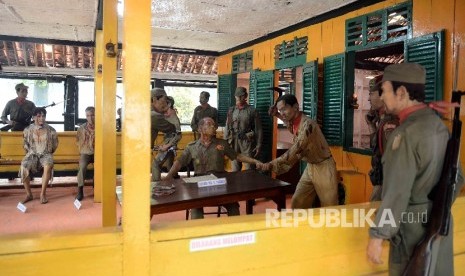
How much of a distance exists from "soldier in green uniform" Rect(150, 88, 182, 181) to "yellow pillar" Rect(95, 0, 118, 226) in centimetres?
95

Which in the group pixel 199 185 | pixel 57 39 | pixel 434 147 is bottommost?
pixel 199 185

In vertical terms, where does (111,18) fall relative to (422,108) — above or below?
above

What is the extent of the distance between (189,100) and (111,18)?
8.07 metres

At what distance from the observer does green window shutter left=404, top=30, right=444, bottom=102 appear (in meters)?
3.83

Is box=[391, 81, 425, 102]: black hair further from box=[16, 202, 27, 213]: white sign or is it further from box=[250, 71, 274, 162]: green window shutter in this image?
box=[16, 202, 27, 213]: white sign

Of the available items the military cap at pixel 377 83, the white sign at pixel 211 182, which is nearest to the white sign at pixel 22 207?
the white sign at pixel 211 182

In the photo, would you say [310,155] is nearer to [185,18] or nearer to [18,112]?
[185,18]

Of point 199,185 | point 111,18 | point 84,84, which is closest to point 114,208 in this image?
point 199,185

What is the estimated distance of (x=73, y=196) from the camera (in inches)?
261

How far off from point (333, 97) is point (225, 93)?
4.35 meters

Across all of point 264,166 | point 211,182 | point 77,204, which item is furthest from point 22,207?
point 264,166

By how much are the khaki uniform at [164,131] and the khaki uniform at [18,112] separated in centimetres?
355

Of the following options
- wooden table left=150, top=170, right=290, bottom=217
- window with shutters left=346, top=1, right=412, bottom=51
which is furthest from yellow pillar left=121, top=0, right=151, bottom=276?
window with shutters left=346, top=1, right=412, bottom=51

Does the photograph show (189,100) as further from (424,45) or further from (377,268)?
(377,268)
